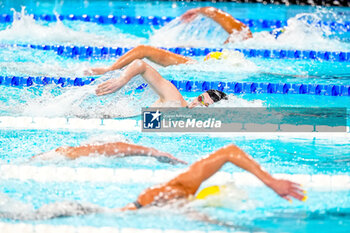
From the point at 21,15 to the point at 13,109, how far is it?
2.93 m


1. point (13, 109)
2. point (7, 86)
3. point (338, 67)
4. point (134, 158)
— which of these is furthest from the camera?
Result: point (338, 67)

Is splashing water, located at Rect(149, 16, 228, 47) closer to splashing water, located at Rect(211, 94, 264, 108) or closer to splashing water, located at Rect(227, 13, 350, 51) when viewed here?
splashing water, located at Rect(227, 13, 350, 51)

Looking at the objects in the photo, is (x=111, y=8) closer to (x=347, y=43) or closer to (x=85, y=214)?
(x=347, y=43)

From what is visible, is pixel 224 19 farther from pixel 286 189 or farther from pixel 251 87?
pixel 286 189

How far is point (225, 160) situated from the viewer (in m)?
2.82

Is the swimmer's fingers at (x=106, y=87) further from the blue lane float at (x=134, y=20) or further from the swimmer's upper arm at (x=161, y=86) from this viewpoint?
the blue lane float at (x=134, y=20)

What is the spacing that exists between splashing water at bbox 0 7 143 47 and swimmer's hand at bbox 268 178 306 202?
12.8ft

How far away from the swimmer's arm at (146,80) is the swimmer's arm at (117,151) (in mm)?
574

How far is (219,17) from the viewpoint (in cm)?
629

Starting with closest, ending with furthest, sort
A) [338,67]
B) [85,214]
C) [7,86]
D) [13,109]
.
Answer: [85,214]
[13,109]
[7,86]
[338,67]

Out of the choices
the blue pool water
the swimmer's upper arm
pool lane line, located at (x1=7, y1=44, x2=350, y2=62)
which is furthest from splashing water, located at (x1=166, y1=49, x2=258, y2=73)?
the swimmer's upper arm

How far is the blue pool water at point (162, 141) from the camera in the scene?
2787 millimetres

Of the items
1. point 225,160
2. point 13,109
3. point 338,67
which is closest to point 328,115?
point 338,67

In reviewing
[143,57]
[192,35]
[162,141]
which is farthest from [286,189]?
[192,35]
